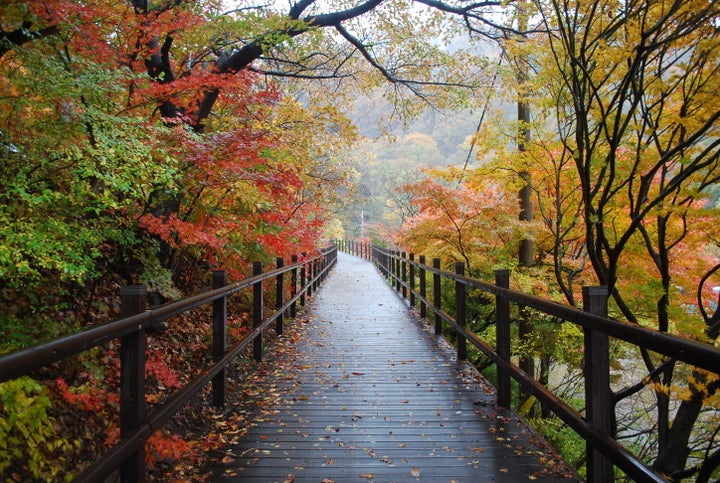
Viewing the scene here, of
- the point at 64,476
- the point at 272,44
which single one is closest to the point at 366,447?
the point at 64,476

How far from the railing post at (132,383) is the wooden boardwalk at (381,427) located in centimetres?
74

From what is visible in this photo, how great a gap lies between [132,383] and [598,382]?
2258 mm

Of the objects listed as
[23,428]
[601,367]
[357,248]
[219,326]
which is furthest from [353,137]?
[357,248]

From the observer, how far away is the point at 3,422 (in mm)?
2646

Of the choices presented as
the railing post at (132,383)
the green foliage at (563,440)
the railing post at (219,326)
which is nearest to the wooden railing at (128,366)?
the railing post at (132,383)

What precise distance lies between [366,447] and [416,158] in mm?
57205

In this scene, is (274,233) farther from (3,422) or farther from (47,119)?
(3,422)

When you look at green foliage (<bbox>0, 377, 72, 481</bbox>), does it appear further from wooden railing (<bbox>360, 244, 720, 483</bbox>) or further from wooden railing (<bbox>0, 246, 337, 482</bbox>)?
wooden railing (<bbox>360, 244, 720, 483</bbox>)

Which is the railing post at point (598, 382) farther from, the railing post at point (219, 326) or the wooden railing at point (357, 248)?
the wooden railing at point (357, 248)

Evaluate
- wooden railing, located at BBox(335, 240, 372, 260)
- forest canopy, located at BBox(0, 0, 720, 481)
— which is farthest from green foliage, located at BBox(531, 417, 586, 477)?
wooden railing, located at BBox(335, 240, 372, 260)

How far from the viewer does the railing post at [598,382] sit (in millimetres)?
2322

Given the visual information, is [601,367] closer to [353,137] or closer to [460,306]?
[460,306]

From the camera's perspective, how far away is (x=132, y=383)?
→ 222 centimetres

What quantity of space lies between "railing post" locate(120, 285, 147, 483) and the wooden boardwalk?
0.74 meters
